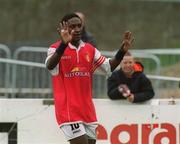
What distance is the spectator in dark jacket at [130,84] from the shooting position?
1111 centimetres

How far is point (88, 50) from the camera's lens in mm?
9531

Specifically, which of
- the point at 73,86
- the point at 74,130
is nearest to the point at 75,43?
the point at 73,86

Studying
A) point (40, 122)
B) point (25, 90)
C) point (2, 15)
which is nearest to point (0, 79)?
point (25, 90)

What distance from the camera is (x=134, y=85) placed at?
36.9ft

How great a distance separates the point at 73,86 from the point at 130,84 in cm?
212

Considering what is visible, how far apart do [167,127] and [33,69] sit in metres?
4.03

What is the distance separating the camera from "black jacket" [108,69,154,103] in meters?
11.2

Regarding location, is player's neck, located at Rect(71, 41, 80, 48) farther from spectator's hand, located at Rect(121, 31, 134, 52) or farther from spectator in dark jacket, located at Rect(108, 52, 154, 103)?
spectator in dark jacket, located at Rect(108, 52, 154, 103)

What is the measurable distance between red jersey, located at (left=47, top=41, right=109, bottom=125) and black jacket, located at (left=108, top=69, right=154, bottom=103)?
1.77 m

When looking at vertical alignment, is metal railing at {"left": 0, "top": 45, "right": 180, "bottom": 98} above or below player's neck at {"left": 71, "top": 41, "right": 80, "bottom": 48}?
below

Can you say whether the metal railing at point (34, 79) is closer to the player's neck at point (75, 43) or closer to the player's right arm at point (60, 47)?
the player's neck at point (75, 43)

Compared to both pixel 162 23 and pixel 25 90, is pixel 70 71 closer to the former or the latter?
pixel 25 90

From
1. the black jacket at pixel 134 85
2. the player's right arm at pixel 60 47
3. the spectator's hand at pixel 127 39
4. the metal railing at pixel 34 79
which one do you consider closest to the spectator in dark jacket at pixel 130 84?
the black jacket at pixel 134 85

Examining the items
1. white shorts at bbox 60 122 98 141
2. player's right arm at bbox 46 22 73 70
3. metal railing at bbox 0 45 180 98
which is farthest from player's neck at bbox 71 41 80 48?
metal railing at bbox 0 45 180 98
